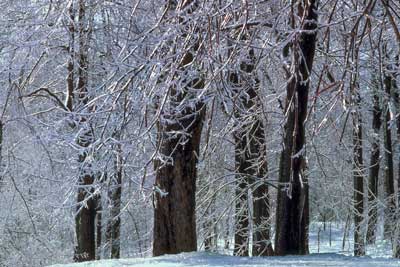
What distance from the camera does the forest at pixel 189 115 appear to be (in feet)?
17.0

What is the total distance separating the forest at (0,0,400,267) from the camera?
519 cm

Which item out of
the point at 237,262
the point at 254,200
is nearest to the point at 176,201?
the point at 237,262

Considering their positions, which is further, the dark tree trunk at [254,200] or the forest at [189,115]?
the dark tree trunk at [254,200]

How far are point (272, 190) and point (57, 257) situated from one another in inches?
236

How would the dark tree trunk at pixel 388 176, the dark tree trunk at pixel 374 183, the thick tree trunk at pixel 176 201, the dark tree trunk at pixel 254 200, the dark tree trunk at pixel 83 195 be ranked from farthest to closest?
the dark tree trunk at pixel 374 183
the dark tree trunk at pixel 388 176
the dark tree trunk at pixel 254 200
the dark tree trunk at pixel 83 195
the thick tree trunk at pixel 176 201

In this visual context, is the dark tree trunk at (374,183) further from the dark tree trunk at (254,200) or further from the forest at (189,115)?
Answer: the dark tree trunk at (254,200)

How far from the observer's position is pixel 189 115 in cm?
616

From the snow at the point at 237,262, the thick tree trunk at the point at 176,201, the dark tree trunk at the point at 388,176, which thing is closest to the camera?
the snow at the point at 237,262

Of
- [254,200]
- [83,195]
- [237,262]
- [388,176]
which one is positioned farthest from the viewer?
[388,176]

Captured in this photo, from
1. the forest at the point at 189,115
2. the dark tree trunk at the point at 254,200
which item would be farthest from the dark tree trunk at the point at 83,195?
the dark tree trunk at the point at 254,200

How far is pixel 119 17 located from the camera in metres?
10.3

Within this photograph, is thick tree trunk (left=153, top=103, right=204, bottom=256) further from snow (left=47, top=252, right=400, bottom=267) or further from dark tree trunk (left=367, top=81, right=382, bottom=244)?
dark tree trunk (left=367, top=81, right=382, bottom=244)

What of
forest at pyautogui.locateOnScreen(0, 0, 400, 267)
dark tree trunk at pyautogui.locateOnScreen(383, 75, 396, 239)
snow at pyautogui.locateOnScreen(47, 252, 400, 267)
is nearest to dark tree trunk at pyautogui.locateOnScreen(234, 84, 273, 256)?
forest at pyautogui.locateOnScreen(0, 0, 400, 267)

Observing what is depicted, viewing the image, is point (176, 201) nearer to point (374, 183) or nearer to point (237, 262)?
point (237, 262)
